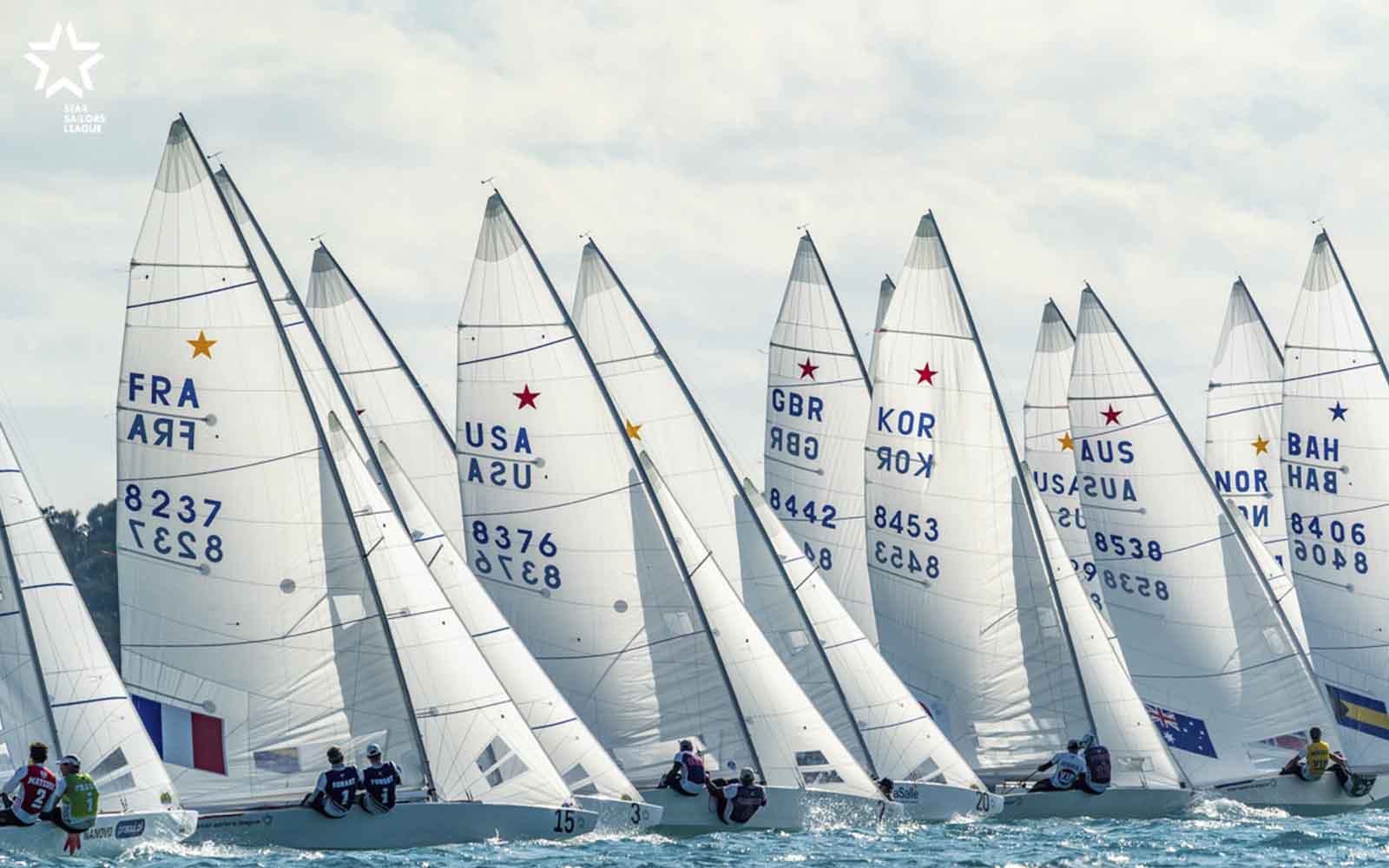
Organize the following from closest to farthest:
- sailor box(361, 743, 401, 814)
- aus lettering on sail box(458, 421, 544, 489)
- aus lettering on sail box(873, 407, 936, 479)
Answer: sailor box(361, 743, 401, 814), aus lettering on sail box(458, 421, 544, 489), aus lettering on sail box(873, 407, 936, 479)

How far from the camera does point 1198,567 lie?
4256 cm

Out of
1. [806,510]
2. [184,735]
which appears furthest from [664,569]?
[806,510]

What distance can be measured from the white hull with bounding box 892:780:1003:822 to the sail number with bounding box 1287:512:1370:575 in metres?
11.0

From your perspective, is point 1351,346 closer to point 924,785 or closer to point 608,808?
point 924,785

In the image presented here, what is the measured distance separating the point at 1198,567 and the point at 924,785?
28.6 feet

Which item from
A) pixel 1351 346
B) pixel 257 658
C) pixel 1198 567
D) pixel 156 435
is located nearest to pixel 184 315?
pixel 156 435

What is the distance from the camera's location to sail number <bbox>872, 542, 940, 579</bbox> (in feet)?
135

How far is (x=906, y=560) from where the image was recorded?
4150 cm

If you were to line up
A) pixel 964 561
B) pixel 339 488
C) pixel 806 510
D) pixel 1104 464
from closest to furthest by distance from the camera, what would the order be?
1. pixel 339 488
2. pixel 964 561
3. pixel 1104 464
4. pixel 806 510

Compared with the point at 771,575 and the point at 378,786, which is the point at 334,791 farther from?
the point at 771,575

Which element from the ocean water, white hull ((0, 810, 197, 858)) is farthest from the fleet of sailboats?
the ocean water

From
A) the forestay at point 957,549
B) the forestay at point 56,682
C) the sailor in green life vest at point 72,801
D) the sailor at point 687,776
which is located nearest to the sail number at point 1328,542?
the forestay at point 957,549

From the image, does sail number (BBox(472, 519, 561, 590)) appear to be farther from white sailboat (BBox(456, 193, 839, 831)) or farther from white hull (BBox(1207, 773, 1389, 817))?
white hull (BBox(1207, 773, 1389, 817))

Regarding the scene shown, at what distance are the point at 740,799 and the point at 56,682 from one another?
9253mm
